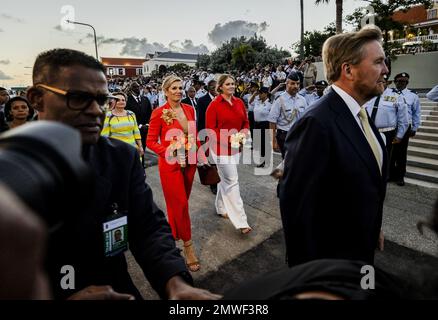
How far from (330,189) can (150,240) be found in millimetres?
1068

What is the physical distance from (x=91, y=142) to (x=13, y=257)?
1.07 meters

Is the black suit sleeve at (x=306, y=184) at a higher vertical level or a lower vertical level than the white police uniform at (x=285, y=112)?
lower

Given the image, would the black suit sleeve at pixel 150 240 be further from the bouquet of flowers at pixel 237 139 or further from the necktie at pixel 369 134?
the bouquet of flowers at pixel 237 139

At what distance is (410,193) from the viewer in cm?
557

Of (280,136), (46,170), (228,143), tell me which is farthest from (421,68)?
(46,170)

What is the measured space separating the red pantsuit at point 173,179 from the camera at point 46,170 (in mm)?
3125

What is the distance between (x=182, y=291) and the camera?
49.3 inches

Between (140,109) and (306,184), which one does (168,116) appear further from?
(140,109)

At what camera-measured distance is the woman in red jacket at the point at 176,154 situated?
3539 mm

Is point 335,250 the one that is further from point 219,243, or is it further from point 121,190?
point 219,243

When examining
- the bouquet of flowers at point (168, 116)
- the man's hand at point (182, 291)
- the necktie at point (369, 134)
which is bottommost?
the man's hand at point (182, 291)

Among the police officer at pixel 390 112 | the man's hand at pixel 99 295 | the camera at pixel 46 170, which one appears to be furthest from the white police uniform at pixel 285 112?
the camera at pixel 46 170

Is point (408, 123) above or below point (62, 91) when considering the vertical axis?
below
